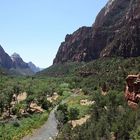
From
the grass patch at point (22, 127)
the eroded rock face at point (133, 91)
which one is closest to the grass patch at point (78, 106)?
the grass patch at point (22, 127)

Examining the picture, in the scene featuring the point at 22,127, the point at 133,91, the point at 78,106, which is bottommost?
the point at 22,127

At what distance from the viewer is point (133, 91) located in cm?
9144

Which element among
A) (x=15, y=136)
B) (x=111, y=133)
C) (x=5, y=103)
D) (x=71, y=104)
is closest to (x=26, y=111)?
(x=5, y=103)

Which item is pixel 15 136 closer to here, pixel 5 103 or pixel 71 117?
pixel 71 117

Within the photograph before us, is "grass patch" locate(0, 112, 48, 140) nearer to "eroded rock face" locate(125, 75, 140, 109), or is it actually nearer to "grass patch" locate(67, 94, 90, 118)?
"grass patch" locate(67, 94, 90, 118)

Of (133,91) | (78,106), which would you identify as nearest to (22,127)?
(78,106)

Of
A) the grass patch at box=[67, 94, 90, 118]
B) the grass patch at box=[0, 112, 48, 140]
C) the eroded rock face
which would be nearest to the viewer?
the eroded rock face

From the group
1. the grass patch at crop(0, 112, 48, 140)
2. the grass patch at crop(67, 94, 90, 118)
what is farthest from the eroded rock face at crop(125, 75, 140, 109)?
the grass patch at crop(0, 112, 48, 140)

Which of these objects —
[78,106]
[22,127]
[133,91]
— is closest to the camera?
[133,91]

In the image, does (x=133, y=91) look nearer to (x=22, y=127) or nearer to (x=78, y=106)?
(x=22, y=127)

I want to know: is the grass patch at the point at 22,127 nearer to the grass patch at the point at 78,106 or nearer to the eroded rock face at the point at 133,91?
the grass patch at the point at 78,106

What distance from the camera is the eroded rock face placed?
8962 centimetres

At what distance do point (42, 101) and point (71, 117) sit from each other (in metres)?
34.0

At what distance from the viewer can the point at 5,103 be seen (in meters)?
133
